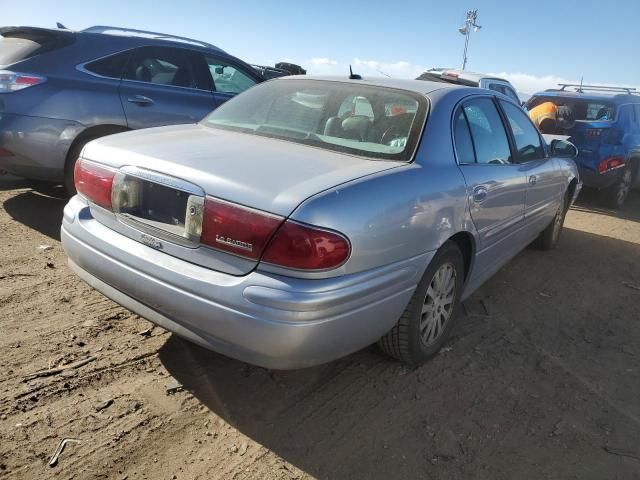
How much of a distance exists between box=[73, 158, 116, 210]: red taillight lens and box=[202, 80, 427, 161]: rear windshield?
872 mm

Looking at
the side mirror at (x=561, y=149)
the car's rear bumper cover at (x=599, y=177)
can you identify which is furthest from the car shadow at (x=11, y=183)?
the car's rear bumper cover at (x=599, y=177)

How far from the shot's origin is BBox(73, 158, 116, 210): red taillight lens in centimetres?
261

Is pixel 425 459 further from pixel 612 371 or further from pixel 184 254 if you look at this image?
pixel 612 371

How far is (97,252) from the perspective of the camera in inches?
102

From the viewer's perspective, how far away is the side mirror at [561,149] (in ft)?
15.6

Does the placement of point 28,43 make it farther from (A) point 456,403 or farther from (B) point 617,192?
(B) point 617,192

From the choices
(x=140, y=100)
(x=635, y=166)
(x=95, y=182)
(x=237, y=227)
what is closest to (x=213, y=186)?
(x=237, y=227)

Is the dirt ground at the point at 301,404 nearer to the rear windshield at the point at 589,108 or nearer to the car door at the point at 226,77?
the car door at the point at 226,77

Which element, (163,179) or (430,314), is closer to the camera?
(163,179)

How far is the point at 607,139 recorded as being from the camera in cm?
795

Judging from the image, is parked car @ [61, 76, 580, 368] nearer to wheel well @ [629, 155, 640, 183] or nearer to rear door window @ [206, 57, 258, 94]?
rear door window @ [206, 57, 258, 94]

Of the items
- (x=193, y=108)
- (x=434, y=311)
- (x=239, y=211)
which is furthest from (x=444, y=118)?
(x=193, y=108)

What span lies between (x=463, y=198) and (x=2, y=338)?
2.62m

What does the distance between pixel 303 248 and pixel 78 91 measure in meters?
3.60
